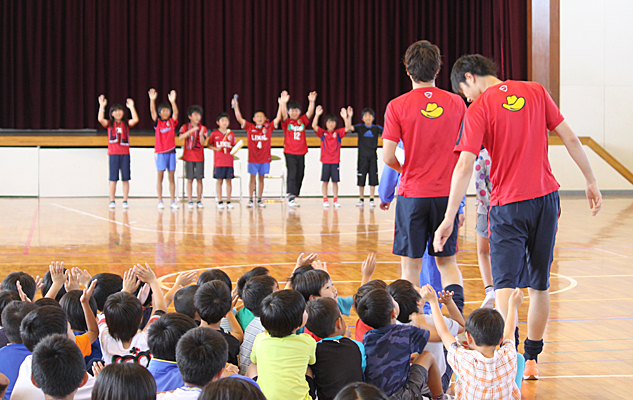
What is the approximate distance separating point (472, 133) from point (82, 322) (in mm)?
1740

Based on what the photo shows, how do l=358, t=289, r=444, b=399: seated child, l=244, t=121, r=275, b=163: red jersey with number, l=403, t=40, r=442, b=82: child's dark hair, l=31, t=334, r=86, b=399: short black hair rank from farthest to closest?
1. l=244, t=121, r=275, b=163: red jersey with number
2. l=403, t=40, r=442, b=82: child's dark hair
3. l=358, t=289, r=444, b=399: seated child
4. l=31, t=334, r=86, b=399: short black hair

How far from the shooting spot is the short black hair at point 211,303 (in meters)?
2.39

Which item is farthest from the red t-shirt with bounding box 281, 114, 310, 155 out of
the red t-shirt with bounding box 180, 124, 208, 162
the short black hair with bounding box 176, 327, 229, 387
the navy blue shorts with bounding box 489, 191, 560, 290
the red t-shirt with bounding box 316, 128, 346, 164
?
the short black hair with bounding box 176, 327, 229, 387

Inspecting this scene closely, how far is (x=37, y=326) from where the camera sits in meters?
2.02

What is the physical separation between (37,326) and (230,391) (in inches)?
37.4

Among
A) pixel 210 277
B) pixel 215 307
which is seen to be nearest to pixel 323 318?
pixel 215 307

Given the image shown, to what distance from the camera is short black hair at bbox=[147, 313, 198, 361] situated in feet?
6.61

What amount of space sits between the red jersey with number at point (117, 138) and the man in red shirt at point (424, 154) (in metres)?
7.57

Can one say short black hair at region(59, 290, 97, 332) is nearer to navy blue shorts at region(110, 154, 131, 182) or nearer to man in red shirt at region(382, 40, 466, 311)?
man in red shirt at region(382, 40, 466, 311)

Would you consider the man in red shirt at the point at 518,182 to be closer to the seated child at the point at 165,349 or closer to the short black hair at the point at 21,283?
the seated child at the point at 165,349

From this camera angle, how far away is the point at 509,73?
13648 mm

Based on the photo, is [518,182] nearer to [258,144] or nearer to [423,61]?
[423,61]

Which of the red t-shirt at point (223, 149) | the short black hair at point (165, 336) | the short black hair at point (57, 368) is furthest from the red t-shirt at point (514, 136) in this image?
the red t-shirt at point (223, 149)

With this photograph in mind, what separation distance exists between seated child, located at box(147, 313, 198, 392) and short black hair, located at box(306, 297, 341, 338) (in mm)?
431
